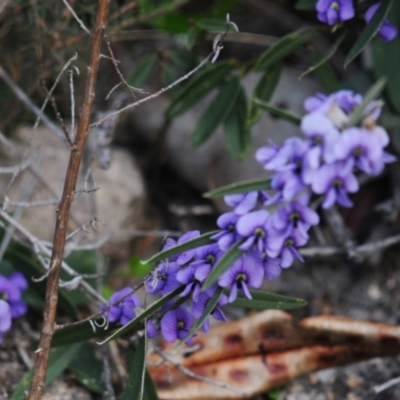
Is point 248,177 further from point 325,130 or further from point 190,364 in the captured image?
point 325,130

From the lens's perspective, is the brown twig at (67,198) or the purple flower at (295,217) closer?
the purple flower at (295,217)

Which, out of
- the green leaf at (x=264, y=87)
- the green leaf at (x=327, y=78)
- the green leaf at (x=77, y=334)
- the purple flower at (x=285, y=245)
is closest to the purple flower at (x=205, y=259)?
the purple flower at (x=285, y=245)

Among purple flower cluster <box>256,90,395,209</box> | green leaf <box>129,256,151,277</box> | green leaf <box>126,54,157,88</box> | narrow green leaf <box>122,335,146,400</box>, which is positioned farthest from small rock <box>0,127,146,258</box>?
purple flower cluster <box>256,90,395,209</box>

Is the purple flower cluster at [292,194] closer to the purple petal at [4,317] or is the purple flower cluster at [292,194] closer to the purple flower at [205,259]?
the purple flower at [205,259]

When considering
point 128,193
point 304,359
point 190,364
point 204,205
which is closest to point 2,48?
point 128,193

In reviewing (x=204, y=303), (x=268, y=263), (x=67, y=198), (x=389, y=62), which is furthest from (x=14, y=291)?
(x=389, y=62)

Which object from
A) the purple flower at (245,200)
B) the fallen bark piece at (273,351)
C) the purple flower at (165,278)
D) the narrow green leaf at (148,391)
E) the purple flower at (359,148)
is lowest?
the fallen bark piece at (273,351)

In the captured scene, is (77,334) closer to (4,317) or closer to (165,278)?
(4,317)
